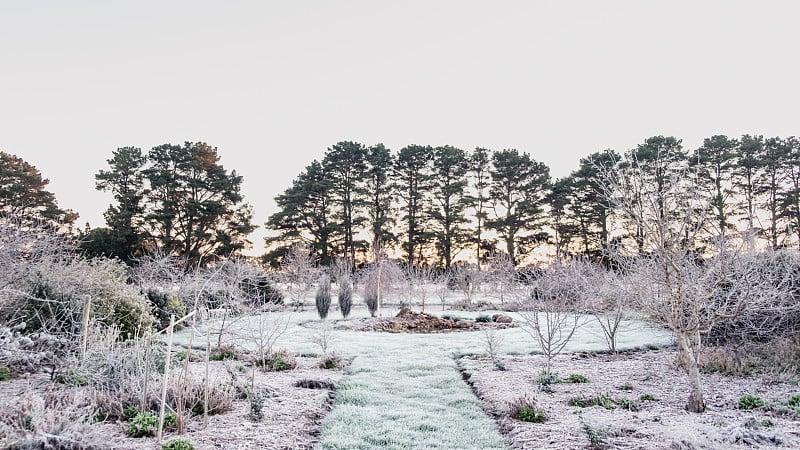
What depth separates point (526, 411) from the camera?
4.80 metres

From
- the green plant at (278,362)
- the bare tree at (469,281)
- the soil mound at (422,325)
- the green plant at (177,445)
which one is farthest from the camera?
the bare tree at (469,281)

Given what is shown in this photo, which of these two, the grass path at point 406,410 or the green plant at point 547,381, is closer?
the grass path at point 406,410

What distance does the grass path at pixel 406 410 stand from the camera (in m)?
4.18

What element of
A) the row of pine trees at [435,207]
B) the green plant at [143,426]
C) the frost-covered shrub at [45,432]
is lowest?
the green plant at [143,426]

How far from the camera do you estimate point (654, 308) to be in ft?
16.5

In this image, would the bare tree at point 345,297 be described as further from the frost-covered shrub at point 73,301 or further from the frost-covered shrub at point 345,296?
the frost-covered shrub at point 73,301

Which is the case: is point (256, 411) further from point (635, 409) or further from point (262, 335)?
point (635, 409)

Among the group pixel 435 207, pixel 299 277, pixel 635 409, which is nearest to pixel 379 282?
pixel 299 277

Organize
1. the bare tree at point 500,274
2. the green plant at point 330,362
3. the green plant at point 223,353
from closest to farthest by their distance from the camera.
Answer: the green plant at point 330,362 < the green plant at point 223,353 < the bare tree at point 500,274

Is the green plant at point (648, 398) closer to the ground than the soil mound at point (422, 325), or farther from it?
farther from it

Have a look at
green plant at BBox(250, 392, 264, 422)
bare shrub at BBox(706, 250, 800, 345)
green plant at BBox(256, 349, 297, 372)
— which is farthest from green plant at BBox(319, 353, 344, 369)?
bare shrub at BBox(706, 250, 800, 345)

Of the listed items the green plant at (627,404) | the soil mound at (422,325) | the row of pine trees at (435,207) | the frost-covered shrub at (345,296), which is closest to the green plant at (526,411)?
the green plant at (627,404)

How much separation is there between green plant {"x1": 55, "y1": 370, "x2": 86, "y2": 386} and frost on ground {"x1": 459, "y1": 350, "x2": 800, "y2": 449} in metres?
4.97

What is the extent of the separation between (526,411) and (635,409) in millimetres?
1328
